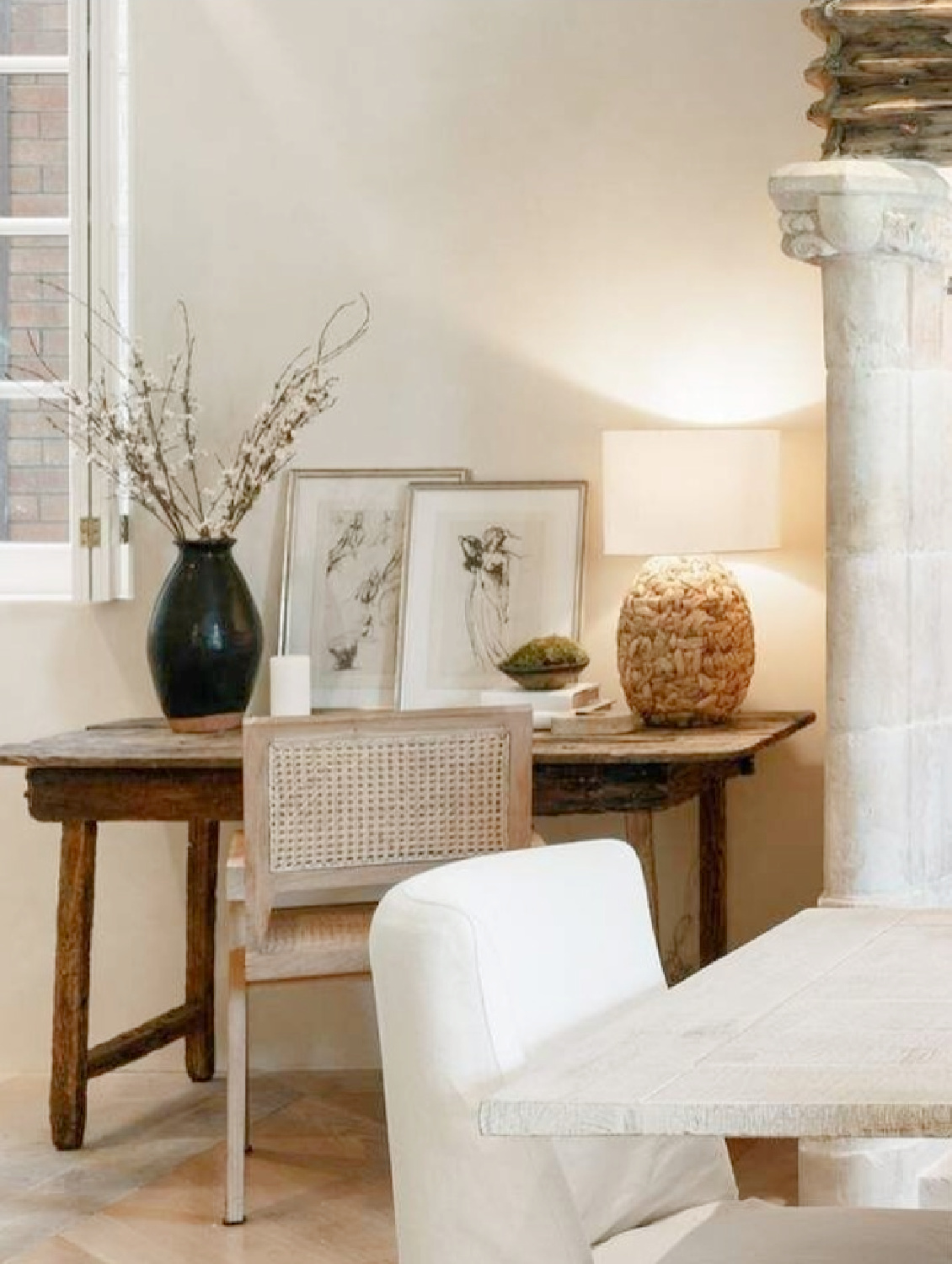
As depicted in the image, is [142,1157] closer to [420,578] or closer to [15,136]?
[420,578]

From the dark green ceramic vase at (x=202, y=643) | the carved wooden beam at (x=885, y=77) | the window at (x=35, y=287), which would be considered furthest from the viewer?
the window at (x=35, y=287)

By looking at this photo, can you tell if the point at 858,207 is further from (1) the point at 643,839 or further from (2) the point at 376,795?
(1) the point at 643,839

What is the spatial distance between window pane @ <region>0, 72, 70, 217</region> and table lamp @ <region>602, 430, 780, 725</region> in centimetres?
154

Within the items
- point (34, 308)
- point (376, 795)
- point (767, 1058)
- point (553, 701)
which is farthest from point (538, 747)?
point (767, 1058)

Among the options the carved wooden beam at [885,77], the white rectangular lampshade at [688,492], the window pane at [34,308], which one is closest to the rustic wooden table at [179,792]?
the white rectangular lampshade at [688,492]

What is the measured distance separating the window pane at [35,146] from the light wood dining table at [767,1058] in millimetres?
3419

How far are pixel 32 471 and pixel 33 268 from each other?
1.55ft

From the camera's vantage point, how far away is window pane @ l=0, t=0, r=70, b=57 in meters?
5.09

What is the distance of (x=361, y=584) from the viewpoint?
4.96 m

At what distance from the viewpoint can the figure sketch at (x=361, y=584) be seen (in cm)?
493

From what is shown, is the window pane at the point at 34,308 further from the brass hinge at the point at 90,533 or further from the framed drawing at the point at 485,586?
the framed drawing at the point at 485,586

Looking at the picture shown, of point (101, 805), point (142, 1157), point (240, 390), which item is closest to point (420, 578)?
point (240, 390)

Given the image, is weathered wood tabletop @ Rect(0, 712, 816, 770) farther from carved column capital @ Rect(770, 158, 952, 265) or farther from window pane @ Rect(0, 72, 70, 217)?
window pane @ Rect(0, 72, 70, 217)

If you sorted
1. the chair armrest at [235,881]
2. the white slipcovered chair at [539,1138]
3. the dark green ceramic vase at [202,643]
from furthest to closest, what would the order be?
1. the dark green ceramic vase at [202,643]
2. the chair armrest at [235,881]
3. the white slipcovered chair at [539,1138]
